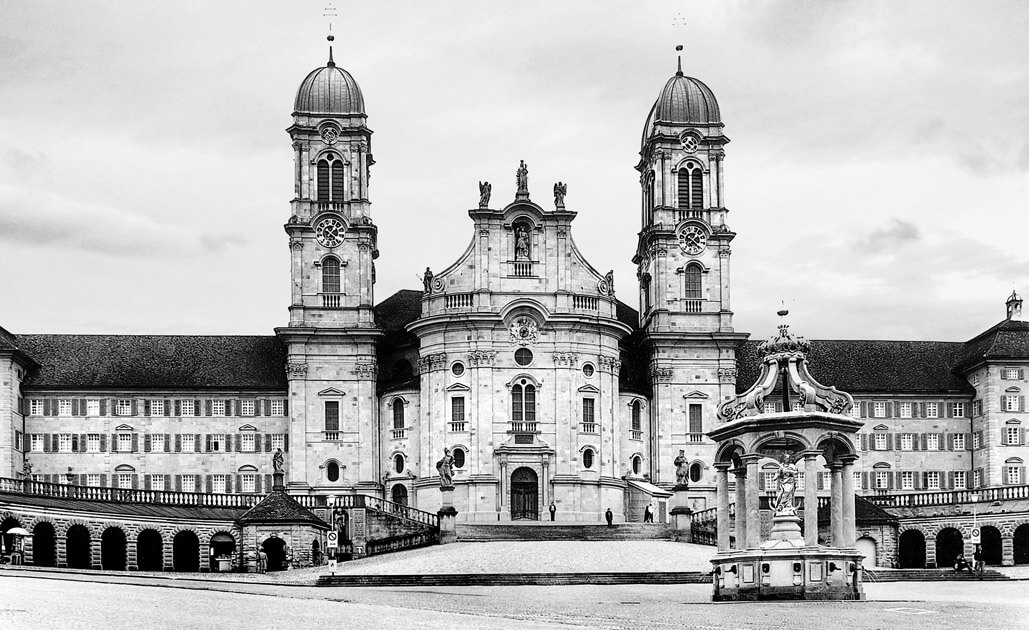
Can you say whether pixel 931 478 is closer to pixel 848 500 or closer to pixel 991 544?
pixel 991 544

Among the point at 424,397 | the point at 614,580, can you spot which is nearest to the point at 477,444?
the point at 424,397

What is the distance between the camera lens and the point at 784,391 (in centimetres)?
5241

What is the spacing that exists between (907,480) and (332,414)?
36146 mm

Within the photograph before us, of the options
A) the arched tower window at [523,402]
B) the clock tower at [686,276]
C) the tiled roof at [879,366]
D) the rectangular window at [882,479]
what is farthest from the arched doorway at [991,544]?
the arched tower window at [523,402]

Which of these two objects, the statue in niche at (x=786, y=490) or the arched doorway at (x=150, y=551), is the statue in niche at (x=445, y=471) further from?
the statue in niche at (x=786, y=490)

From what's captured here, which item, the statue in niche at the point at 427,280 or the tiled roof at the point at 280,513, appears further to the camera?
the statue in niche at the point at 427,280

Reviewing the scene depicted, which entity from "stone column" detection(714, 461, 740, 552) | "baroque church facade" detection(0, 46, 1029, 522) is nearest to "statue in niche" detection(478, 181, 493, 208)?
"baroque church facade" detection(0, 46, 1029, 522)

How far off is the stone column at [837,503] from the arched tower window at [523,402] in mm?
50861

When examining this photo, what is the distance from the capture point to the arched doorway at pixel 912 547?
322 ft

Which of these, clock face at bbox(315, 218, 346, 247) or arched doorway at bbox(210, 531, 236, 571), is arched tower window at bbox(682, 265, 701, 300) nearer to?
clock face at bbox(315, 218, 346, 247)

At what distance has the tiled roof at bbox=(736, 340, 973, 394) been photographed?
11106 cm

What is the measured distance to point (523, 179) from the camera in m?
105

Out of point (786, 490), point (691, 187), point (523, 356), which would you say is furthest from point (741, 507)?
point (691, 187)

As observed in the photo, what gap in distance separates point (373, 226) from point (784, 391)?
2264 inches
